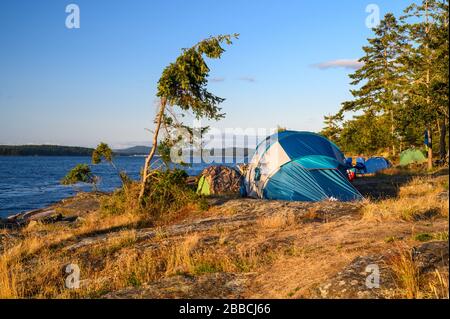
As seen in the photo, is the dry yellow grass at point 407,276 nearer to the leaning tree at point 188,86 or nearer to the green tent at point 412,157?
the leaning tree at point 188,86

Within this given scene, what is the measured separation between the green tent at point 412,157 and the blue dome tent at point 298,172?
21.5 metres

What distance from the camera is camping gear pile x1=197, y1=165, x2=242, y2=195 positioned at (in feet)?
74.5

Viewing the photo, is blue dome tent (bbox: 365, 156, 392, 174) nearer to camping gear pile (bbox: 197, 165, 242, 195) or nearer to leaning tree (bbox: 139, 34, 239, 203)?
camping gear pile (bbox: 197, 165, 242, 195)

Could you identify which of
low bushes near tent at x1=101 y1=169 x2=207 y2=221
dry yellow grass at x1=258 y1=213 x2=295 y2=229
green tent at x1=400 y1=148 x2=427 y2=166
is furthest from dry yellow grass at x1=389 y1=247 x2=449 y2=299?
green tent at x1=400 y1=148 x2=427 y2=166

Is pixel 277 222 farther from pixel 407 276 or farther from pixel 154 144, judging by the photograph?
pixel 154 144

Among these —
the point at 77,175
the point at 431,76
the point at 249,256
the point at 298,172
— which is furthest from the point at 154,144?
the point at 431,76

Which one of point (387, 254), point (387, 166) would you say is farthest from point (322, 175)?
point (387, 166)

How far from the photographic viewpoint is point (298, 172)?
17.6 m

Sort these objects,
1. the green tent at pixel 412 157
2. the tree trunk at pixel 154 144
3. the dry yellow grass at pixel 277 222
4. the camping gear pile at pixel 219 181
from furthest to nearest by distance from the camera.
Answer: the green tent at pixel 412 157, the camping gear pile at pixel 219 181, the tree trunk at pixel 154 144, the dry yellow grass at pixel 277 222

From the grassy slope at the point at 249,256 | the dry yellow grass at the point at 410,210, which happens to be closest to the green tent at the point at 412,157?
the dry yellow grass at the point at 410,210

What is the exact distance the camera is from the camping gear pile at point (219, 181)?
74.5 feet

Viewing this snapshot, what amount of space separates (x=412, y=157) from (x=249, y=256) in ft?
114

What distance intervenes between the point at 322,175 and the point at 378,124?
35190 mm

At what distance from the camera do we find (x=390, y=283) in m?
5.51
